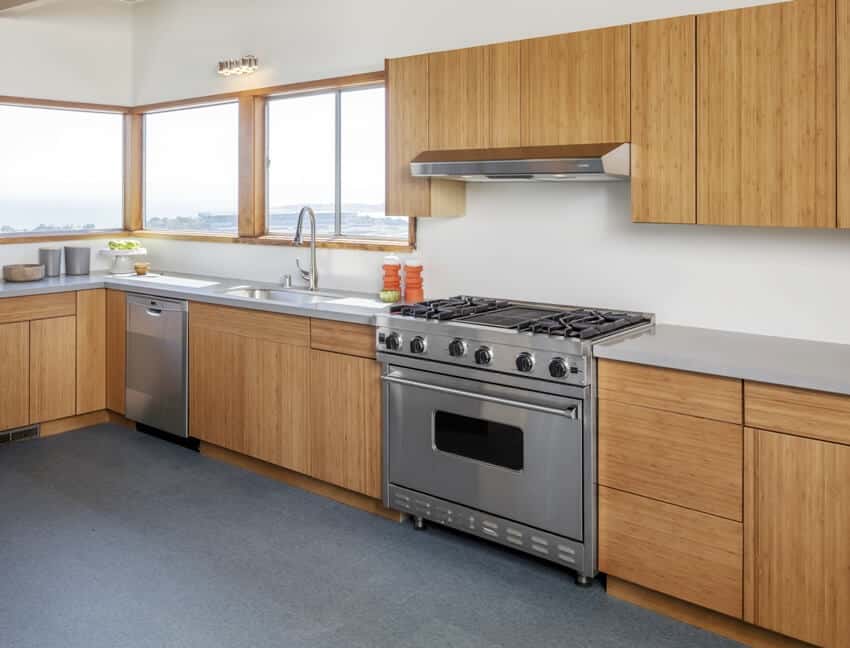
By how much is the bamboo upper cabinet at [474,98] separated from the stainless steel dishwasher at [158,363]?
6.14 ft

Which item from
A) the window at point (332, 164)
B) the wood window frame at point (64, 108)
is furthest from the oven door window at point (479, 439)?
the wood window frame at point (64, 108)

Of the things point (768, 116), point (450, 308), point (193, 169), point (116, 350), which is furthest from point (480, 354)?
point (193, 169)

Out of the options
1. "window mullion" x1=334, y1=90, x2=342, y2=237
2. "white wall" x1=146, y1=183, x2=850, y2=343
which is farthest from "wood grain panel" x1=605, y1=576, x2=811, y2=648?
"window mullion" x1=334, y1=90, x2=342, y2=237

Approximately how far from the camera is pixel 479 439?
3154 mm

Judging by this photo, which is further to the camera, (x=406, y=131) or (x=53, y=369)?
(x=53, y=369)

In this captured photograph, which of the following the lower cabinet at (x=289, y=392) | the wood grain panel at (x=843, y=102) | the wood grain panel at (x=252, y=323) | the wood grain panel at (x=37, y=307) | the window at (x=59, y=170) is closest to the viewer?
the wood grain panel at (x=843, y=102)

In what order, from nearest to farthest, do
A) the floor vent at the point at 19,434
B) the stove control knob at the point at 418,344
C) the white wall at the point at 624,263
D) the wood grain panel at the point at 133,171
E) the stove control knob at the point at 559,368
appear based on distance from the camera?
1. the stove control knob at the point at 559,368
2. the white wall at the point at 624,263
3. the stove control knob at the point at 418,344
4. the floor vent at the point at 19,434
5. the wood grain panel at the point at 133,171

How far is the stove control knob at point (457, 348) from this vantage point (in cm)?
314

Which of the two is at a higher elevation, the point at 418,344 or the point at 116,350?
the point at 418,344

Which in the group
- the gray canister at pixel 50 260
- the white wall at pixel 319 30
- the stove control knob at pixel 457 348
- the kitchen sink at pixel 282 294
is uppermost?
the white wall at pixel 319 30

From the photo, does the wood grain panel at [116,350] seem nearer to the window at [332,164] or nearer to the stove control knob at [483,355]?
the window at [332,164]

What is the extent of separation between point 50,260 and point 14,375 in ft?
3.15

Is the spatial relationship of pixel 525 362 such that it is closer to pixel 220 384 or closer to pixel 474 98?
pixel 474 98

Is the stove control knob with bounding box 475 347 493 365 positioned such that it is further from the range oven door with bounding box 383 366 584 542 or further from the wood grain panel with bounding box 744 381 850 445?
the wood grain panel with bounding box 744 381 850 445
